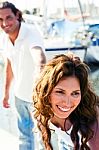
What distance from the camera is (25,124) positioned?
2771 mm

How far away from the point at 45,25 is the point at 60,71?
9059mm

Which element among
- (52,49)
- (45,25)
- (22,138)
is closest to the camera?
(22,138)

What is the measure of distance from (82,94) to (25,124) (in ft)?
3.86

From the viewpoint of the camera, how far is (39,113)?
5.82 ft

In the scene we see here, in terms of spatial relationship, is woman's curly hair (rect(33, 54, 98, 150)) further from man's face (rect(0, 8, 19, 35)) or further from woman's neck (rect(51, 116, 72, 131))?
man's face (rect(0, 8, 19, 35))

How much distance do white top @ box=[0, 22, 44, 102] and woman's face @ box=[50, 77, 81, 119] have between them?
79 cm

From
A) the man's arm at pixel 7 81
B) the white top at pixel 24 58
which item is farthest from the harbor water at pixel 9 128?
the white top at pixel 24 58

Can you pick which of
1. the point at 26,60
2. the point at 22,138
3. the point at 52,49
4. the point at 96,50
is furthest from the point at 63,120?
the point at 96,50

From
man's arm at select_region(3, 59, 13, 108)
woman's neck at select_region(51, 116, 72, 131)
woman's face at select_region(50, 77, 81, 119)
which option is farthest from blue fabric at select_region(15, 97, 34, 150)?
woman's face at select_region(50, 77, 81, 119)

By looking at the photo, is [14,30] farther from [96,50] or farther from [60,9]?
[60,9]

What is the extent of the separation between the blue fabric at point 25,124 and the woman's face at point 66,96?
37.5 inches

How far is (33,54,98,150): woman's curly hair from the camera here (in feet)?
5.29

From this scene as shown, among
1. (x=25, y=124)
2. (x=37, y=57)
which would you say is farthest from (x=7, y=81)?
(x=37, y=57)

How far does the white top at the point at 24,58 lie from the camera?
251cm
